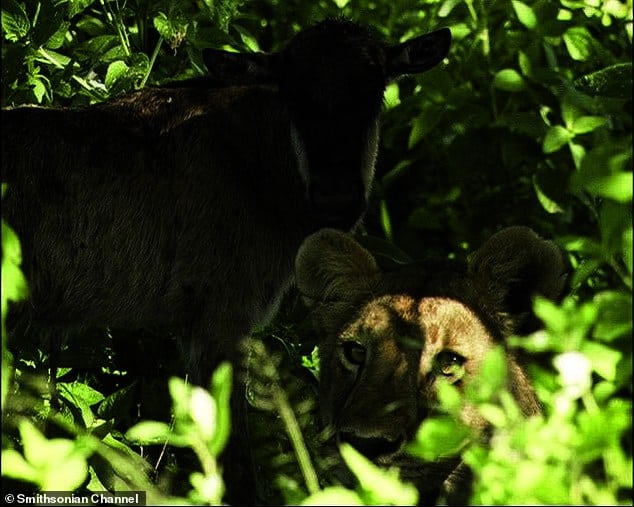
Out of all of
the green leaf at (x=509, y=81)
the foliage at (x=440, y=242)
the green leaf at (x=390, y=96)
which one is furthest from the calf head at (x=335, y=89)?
the green leaf at (x=509, y=81)

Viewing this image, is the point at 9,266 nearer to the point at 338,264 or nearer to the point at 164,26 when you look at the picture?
the point at 338,264

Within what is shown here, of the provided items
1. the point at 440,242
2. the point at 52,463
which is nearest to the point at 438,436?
the point at 52,463

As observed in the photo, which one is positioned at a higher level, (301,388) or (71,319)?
(71,319)

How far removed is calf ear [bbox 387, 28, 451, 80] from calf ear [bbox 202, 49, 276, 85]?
0.57 metres

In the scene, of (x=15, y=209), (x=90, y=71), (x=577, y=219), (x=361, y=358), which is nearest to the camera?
(x=361, y=358)

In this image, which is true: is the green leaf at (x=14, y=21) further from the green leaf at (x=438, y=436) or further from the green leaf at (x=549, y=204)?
the green leaf at (x=438, y=436)

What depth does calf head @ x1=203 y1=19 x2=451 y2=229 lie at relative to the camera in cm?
577

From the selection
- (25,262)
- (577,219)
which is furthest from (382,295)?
(577,219)

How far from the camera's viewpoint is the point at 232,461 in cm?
582

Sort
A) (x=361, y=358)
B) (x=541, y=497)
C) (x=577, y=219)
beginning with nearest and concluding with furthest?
(x=541, y=497) < (x=361, y=358) < (x=577, y=219)

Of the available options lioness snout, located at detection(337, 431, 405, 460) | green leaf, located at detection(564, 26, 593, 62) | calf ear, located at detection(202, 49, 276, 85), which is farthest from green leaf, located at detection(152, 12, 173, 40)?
lioness snout, located at detection(337, 431, 405, 460)

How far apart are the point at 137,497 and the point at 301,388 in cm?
254

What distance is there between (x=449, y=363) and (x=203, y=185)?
1970 mm

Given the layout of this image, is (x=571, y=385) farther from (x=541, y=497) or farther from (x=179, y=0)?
(x=179, y=0)
